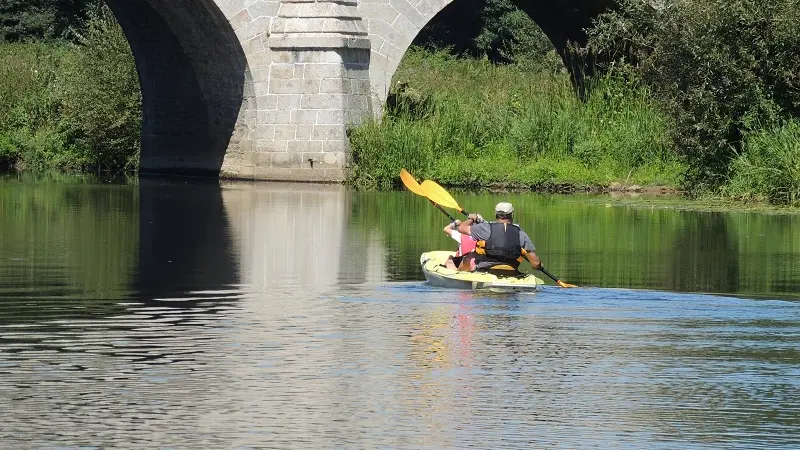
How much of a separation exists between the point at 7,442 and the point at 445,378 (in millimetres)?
2902

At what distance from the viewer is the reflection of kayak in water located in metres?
15.2

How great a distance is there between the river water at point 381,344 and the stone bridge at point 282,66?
1049 centimetres

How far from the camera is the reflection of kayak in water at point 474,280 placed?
15156 millimetres

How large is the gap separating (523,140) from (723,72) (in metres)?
4.95

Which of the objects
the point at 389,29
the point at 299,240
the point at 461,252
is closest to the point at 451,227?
the point at 461,252

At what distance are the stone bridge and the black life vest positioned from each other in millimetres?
15631

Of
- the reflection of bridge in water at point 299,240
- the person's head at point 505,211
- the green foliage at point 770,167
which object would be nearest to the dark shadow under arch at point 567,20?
the green foliage at point 770,167

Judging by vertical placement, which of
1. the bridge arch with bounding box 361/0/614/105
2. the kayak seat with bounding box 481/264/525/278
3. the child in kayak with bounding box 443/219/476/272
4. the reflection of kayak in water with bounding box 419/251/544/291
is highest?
the bridge arch with bounding box 361/0/614/105

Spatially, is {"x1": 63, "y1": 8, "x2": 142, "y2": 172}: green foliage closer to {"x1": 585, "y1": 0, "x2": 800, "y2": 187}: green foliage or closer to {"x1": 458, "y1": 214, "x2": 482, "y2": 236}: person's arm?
{"x1": 585, "y1": 0, "x2": 800, "y2": 187}: green foliage

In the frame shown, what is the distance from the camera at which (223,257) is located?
17.9m

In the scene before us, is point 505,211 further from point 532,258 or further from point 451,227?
point 451,227

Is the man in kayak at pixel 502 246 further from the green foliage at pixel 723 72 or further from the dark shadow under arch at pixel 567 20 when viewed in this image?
the dark shadow under arch at pixel 567 20

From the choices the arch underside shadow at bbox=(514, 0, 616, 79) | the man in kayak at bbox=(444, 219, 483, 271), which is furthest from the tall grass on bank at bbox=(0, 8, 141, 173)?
the man in kayak at bbox=(444, 219, 483, 271)

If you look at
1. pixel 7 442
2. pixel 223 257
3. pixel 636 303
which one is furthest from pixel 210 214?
Answer: pixel 7 442
